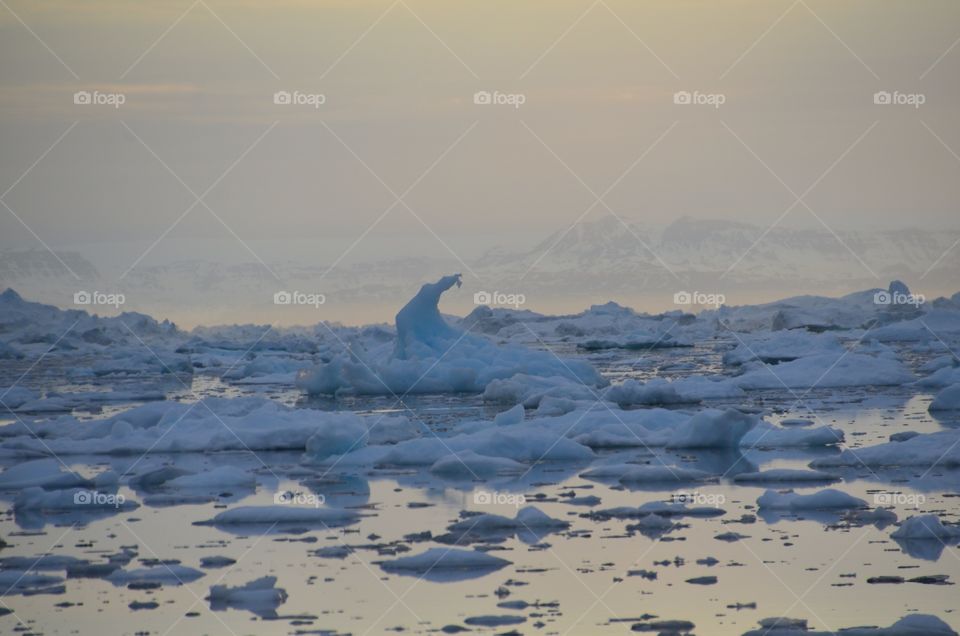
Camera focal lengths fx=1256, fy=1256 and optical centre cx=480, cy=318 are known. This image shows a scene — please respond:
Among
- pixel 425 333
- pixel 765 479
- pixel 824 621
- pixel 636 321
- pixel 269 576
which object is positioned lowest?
pixel 824 621

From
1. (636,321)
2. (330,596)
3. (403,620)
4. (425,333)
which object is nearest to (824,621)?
(403,620)

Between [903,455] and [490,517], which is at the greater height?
[903,455]

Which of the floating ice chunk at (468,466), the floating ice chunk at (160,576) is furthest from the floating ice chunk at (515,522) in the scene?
the floating ice chunk at (468,466)

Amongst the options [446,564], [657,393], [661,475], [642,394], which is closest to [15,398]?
[642,394]

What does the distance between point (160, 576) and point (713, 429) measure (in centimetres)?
827

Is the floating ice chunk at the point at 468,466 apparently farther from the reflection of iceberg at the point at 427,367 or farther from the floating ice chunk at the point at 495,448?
the reflection of iceberg at the point at 427,367

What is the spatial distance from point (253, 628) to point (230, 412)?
11615mm

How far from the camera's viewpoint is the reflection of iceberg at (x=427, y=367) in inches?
1027

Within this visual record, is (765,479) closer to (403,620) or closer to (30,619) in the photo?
(403,620)

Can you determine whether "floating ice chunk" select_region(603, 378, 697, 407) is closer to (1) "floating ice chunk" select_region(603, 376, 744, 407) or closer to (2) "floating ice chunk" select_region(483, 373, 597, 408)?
(1) "floating ice chunk" select_region(603, 376, 744, 407)

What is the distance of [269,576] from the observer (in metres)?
8.67

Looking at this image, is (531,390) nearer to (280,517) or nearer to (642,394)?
(642,394)

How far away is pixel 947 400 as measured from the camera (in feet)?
65.1

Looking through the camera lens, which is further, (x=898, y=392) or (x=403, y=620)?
(x=898, y=392)
